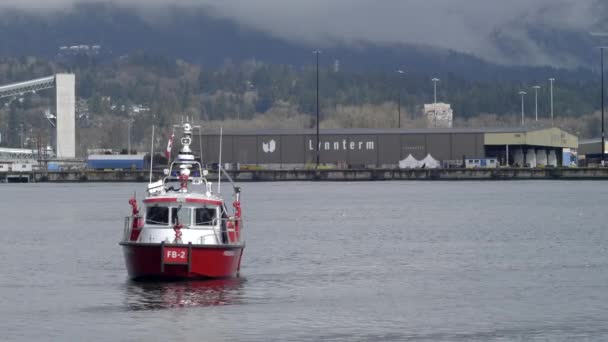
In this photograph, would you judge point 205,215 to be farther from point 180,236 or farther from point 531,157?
point 531,157

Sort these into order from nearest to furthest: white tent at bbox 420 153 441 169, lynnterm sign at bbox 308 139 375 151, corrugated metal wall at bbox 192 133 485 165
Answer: white tent at bbox 420 153 441 169
corrugated metal wall at bbox 192 133 485 165
lynnterm sign at bbox 308 139 375 151

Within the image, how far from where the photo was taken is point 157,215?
145ft

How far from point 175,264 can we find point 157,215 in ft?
6.36

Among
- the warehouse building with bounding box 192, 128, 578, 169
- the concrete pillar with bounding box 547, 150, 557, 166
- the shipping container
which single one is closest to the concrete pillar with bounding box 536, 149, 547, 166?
the concrete pillar with bounding box 547, 150, 557, 166

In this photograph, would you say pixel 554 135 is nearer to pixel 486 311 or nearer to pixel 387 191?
pixel 387 191

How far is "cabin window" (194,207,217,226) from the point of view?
44.2 meters

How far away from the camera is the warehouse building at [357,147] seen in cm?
18300

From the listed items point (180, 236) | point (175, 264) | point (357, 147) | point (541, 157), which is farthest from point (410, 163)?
point (180, 236)

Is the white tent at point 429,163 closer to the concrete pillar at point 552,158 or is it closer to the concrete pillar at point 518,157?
the concrete pillar at point 518,157

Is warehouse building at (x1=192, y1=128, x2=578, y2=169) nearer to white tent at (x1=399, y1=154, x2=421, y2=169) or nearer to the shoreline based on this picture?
white tent at (x1=399, y1=154, x2=421, y2=169)

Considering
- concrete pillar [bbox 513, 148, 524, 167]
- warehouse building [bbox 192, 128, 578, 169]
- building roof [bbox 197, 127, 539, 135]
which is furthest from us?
concrete pillar [bbox 513, 148, 524, 167]

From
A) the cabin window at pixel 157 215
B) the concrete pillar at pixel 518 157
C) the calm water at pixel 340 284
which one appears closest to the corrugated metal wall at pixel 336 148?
the concrete pillar at pixel 518 157

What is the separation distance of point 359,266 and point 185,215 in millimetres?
12384

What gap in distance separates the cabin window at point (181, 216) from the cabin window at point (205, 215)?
12.2 inches
